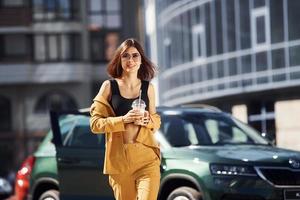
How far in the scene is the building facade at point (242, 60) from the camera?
96.4 ft

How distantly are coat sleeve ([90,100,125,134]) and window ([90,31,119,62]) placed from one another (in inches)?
2137

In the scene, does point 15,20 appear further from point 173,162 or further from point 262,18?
point 173,162

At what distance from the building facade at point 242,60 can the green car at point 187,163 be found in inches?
684

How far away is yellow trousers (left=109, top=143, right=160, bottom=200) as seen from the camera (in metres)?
6.60

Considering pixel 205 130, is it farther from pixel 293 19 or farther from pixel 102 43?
pixel 102 43

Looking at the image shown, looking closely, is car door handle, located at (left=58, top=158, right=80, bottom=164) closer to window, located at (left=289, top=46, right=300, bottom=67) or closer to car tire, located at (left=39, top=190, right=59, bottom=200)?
car tire, located at (left=39, top=190, right=59, bottom=200)

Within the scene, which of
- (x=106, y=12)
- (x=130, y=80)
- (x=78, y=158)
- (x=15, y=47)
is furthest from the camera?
(x=106, y=12)

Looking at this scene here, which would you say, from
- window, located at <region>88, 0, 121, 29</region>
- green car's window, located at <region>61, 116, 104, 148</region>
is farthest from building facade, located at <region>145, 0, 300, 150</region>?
window, located at <region>88, 0, 121, 29</region>

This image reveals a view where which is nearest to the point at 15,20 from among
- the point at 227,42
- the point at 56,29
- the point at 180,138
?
the point at 56,29

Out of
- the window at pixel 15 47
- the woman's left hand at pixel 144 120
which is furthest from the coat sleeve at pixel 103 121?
the window at pixel 15 47

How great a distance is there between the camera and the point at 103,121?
6559 mm

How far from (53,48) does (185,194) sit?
5014cm

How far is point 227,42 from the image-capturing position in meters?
32.0

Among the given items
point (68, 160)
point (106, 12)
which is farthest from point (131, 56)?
point (106, 12)
